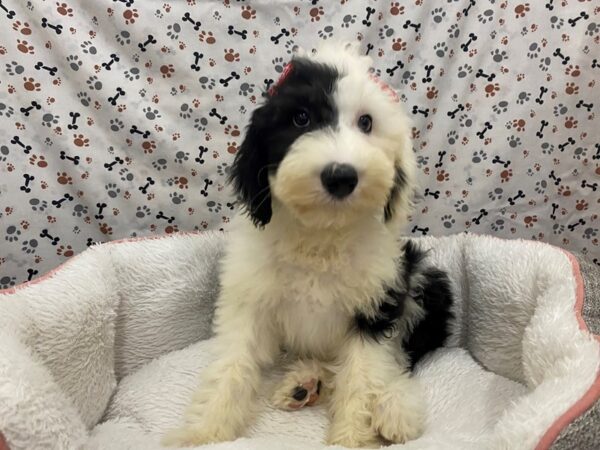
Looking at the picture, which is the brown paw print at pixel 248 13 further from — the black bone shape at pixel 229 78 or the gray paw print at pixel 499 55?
the gray paw print at pixel 499 55

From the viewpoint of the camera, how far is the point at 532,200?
9.45 ft

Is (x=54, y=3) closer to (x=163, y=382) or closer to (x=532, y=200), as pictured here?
(x=163, y=382)

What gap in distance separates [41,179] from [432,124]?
5.99 ft

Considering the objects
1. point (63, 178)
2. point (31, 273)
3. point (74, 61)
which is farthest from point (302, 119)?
point (31, 273)

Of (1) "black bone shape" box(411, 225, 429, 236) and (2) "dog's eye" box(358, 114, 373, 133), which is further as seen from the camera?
(1) "black bone shape" box(411, 225, 429, 236)

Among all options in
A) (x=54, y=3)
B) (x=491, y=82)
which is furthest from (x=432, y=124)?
(x=54, y=3)

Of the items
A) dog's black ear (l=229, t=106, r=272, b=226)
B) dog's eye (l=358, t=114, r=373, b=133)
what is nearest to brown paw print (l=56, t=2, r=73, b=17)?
dog's black ear (l=229, t=106, r=272, b=226)

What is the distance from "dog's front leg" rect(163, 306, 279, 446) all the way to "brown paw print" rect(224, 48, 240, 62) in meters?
1.17

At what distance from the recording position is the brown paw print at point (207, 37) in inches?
99.2

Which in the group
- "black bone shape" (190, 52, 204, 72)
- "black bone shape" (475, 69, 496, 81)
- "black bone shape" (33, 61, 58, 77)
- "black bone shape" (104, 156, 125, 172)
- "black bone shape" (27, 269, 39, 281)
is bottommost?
"black bone shape" (27, 269, 39, 281)

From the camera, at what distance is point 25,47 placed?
2.37 meters

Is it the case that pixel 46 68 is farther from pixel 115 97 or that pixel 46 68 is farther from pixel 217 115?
pixel 217 115

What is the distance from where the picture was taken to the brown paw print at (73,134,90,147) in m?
2.53

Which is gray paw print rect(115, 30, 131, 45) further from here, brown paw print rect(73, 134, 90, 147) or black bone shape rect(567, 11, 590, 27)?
black bone shape rect(567, 11, 590, 27)
